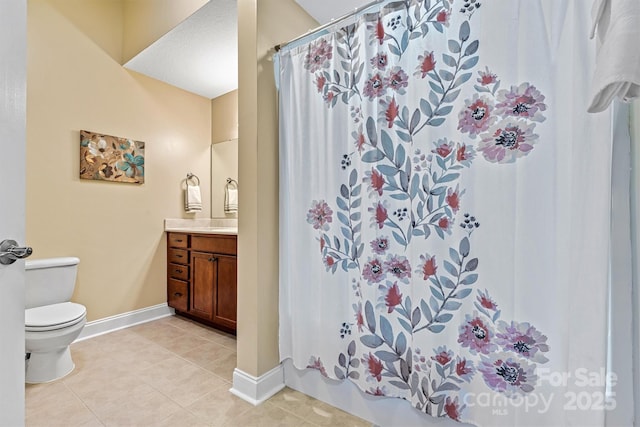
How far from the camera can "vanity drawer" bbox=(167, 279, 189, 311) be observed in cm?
287

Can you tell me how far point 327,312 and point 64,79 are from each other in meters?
2.78

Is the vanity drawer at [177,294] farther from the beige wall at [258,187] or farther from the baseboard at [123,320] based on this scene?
the beige wall at [258,187]

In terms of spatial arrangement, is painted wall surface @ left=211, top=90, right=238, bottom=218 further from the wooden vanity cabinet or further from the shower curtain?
the shower curtain

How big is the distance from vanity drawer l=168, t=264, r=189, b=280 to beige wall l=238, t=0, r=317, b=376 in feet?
4.46

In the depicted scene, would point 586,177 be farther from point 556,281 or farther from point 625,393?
point 625,393

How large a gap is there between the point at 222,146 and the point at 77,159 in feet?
4.33

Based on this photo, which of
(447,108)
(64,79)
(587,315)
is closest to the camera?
(587,315)

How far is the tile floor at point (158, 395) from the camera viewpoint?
1.52 meters

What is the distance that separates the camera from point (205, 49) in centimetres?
254

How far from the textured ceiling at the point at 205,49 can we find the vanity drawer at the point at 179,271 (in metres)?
1.88

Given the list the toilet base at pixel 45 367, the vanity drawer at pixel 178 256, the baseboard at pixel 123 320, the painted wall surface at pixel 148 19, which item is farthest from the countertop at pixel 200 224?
the painted wall surface at pixel 148 19

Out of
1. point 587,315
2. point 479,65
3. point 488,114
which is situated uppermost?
point 479,65

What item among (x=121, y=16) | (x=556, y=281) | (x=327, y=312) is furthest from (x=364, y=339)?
(x=121, y=16)

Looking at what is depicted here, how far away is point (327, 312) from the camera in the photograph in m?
1.61
